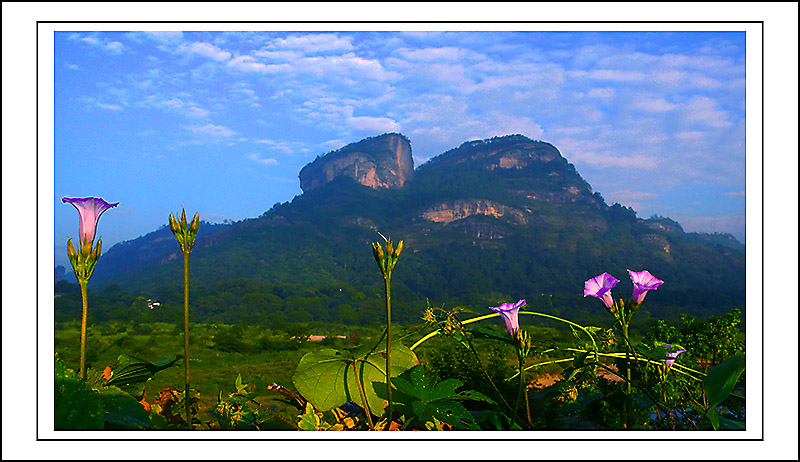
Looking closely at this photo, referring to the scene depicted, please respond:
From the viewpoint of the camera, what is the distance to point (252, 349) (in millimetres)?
2379

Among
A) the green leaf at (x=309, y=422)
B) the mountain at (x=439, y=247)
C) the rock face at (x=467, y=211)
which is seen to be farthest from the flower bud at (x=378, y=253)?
the rock face at (x=467, y=211)

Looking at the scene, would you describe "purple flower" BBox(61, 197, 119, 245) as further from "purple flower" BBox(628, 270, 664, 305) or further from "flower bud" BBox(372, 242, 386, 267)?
"purple flower" BBox(628, 270, 664, 305)

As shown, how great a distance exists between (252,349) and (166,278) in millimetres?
31091

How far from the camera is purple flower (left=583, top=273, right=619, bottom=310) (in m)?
1.11

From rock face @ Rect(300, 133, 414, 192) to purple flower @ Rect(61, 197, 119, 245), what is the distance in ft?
194

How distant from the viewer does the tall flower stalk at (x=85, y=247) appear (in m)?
0.78

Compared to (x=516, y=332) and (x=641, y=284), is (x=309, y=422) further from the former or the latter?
(x=641, y=284)

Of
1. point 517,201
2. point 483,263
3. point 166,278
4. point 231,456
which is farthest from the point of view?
point 517,201

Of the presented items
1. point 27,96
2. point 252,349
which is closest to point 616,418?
point 27,96

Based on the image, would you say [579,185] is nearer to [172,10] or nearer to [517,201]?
[517,201]

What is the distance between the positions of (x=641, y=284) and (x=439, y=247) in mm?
36848

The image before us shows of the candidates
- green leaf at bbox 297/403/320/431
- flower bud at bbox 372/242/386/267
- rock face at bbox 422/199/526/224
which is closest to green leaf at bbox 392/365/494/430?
green leaf at bbox 297/403/320/431

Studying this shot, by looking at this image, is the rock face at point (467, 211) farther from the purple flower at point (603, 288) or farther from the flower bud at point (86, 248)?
the flower bud at point (86, 248)

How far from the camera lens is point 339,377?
1.04 metres
